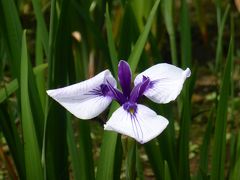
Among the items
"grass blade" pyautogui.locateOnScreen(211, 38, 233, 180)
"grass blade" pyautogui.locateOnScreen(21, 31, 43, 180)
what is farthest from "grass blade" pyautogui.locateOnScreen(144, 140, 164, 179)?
"grass blade" pyautogui.locateOnScreen(21, 31, 43, 180)

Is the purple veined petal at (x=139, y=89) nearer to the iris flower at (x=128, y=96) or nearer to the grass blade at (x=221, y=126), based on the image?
the iris flower at (x=128, y=96)

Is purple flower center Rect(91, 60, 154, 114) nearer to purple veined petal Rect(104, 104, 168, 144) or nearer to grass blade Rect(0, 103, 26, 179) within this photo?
purple veined petal Rect(104, 104, 168, 144)

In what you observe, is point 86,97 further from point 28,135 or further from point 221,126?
point 221,126

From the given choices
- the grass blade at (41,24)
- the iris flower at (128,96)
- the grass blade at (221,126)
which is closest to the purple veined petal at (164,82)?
the iris flower at (128,96)

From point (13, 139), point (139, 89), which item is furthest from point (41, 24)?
point (139, 89)

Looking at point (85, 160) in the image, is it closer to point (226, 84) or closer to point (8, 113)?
point (8, 113)

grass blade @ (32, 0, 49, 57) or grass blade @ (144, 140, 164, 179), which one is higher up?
grass blade @ (32, 0, 49, 57)

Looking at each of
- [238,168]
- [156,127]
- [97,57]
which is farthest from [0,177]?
[156,127]
